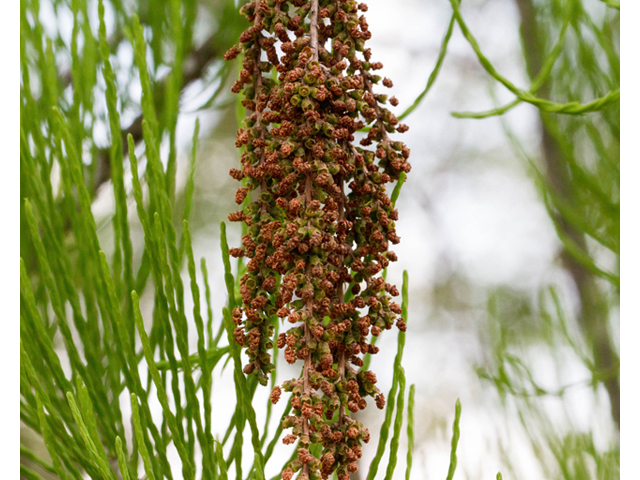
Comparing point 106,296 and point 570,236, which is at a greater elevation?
point 570,236

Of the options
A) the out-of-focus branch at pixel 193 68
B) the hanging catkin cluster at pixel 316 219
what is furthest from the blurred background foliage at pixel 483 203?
the hanging catkin cluster at pixel 316 219

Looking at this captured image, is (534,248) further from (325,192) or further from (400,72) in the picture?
(325,192)

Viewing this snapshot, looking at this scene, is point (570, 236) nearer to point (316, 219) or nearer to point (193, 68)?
point (193, 68)

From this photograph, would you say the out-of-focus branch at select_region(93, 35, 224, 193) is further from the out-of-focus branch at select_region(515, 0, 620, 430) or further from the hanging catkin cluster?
the out-of-focus branch at select_region(515, 0, 620, 430)

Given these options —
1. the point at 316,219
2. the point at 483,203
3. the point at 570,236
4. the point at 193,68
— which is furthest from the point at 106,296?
the point at 483,203

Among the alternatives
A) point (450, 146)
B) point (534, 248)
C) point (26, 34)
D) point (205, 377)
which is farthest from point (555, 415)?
point (26, 34)

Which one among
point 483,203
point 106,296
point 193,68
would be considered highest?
point 483,203

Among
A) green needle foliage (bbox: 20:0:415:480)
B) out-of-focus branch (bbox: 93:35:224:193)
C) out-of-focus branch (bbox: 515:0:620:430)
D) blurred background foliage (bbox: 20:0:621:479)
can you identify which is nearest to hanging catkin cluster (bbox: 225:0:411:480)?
green needle foliage (bbox: 20:0:415:480)
